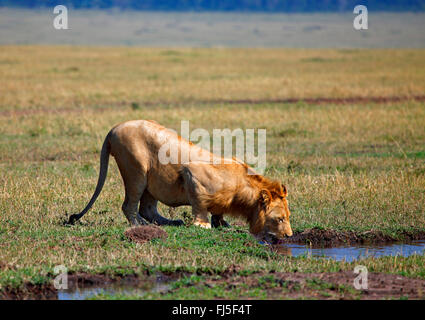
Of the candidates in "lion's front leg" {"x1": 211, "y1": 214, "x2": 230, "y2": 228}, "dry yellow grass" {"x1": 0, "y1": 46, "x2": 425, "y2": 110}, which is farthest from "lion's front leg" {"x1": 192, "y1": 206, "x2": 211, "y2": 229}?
"dry yellow grass" {"x1": 0, "y1": 46, "x2": 425, "y2": 110}

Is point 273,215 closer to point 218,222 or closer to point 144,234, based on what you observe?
point 218,222

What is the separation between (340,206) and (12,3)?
18582 cm

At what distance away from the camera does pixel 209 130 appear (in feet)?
61.7

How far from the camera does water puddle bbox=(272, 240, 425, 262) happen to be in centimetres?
793

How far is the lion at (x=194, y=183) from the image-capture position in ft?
27.7

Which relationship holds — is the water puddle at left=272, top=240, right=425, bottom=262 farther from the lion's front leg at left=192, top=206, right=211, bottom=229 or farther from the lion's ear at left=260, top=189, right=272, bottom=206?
the lion's front leg at left=192, top=206, right=211, bottom=229

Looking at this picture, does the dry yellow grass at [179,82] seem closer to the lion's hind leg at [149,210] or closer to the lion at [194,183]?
the lion's hind leg at [149,210]

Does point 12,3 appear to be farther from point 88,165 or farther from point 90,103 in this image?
point 88,165

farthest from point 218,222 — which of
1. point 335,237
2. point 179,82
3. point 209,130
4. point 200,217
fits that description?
point 179,82

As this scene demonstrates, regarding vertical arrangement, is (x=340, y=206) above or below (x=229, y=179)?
below

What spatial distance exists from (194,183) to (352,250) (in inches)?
77.8

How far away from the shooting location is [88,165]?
1312 cm

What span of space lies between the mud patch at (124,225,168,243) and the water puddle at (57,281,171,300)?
4.17ft

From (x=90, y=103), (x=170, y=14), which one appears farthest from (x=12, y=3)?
(x=90, y=103)
